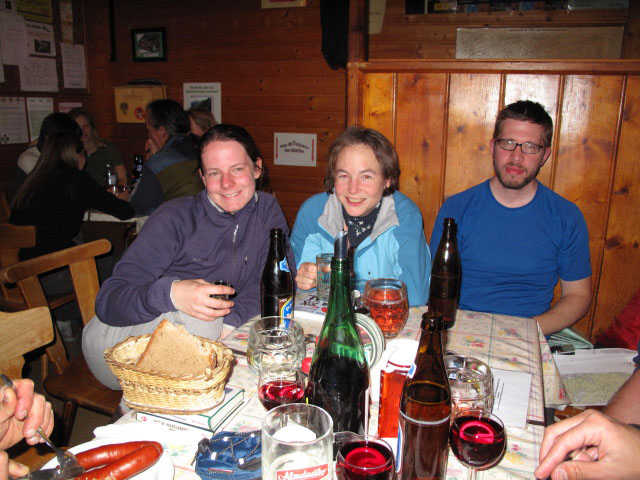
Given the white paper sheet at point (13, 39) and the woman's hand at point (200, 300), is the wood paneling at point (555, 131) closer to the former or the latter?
the woman's hand at point (200, 300)

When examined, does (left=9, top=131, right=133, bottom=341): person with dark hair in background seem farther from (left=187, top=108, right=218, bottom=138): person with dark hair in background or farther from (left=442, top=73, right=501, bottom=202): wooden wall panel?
(left=442, top=73, right=501, bottom=202): wooden wall panel

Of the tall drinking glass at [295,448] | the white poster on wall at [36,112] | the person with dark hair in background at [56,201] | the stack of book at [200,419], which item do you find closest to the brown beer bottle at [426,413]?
the tall drinking glass at [295,448]

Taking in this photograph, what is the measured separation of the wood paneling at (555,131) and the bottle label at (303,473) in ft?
6.25

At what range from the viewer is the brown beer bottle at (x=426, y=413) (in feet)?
2.46

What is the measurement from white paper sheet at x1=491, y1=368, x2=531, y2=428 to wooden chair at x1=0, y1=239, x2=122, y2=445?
1.21 m

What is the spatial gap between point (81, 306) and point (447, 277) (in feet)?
4.72

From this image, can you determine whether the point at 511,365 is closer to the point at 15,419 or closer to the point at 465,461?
the point at 465,461

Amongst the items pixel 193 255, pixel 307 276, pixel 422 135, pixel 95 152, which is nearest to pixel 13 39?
pixel 95 152

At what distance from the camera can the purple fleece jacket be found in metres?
1.52

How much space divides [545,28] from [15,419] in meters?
4.22

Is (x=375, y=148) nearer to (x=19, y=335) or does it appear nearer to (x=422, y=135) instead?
(x=422, y=135)

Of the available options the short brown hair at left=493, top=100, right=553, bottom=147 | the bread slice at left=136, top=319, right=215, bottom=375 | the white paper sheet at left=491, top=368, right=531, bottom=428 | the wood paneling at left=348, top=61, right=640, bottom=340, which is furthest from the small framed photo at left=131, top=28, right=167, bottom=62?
the white paper sheet at left=491, top=368, right=531, bottom=428

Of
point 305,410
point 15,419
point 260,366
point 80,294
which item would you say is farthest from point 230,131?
point 305,410

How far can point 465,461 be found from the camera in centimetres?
74
